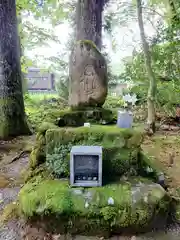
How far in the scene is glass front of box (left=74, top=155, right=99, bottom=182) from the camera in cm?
243

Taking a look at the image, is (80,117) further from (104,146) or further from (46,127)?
(104,146)

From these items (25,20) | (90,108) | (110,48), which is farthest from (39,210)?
(25,20)

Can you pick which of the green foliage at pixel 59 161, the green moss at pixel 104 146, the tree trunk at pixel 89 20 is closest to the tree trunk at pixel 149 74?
the tree trunk at pixel 89 20

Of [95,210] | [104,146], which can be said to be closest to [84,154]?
[104,146]

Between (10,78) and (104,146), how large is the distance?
3.59 metres

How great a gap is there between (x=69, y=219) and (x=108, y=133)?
100cm

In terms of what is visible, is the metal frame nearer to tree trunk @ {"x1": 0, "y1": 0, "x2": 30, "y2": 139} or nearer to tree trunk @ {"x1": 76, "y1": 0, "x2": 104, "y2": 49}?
tree trunk @ {"x1": 0, "y1": 0, "x2": 30, "y2": 139}

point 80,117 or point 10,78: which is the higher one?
point 10,78

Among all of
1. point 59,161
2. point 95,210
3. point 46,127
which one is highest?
point 46,127

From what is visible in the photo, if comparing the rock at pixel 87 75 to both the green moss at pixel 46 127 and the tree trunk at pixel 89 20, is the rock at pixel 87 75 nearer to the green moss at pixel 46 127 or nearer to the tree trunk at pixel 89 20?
the green moss at pixel 46 127

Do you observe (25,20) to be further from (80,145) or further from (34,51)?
(80,145)

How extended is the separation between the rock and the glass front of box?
1034mm

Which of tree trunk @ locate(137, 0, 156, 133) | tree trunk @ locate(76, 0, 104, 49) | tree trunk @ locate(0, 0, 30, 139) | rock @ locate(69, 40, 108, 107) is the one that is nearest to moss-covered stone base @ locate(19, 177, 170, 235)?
rock @ locate(69, 40, 108, 107)

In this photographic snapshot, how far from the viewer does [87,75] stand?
317cm
